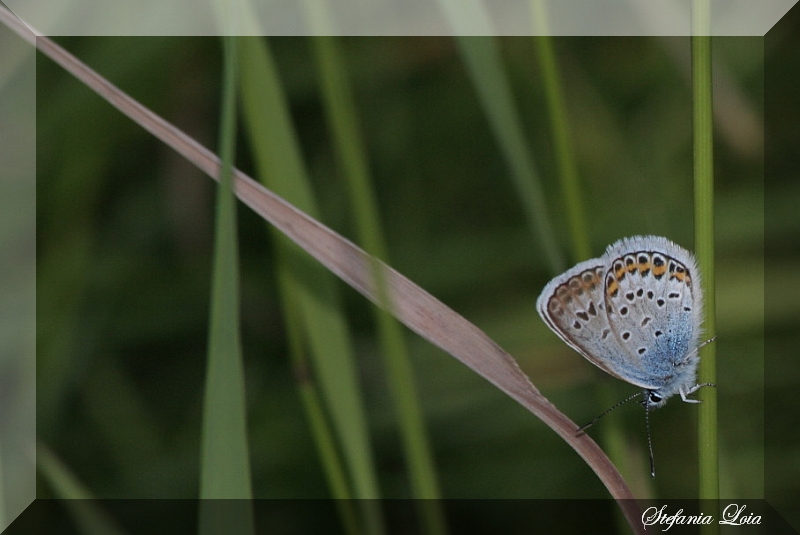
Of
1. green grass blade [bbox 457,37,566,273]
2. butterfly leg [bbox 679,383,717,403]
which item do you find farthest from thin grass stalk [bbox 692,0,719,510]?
green grass blade [bbox 457,37,566,273]

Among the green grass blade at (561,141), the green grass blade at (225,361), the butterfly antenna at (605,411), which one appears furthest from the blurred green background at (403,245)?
the green grass blade at (225,361)

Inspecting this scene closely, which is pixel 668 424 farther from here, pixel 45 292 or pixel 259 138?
pixel 45 292

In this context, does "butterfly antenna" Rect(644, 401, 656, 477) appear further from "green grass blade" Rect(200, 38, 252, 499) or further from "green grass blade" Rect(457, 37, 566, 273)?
"green grass blade" Rect(200, 38, 252, 499)

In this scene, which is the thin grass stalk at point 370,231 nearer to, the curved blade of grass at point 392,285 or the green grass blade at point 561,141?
the curved blade of grass at point 392,285

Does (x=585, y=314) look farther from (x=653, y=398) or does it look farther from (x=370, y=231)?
(x=370, y=231)

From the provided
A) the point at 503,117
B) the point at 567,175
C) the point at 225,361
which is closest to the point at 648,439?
the point at 567,175
